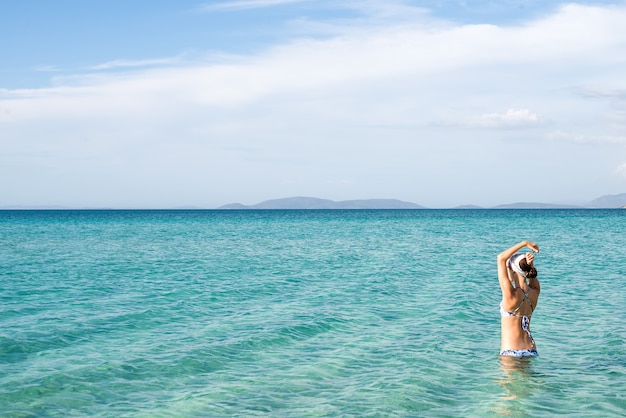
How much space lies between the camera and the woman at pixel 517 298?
10969 millimetres

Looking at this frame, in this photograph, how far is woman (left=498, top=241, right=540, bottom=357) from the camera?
10969mm

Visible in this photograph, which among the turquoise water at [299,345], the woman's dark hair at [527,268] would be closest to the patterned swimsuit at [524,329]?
the turquoise water at [299,345]

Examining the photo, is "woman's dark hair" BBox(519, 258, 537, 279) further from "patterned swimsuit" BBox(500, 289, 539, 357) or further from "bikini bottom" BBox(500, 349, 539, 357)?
"bikini bottom" BBox(500, 349, 539, 357)

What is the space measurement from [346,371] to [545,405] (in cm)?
346

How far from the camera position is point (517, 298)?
36.9 ft

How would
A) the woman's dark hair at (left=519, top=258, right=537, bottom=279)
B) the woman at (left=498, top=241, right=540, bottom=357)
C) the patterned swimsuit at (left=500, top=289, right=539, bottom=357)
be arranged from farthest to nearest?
1. the patterned swimsuit at (left=500, top=289, right=539, bottom=357)
2. the woman at (left=498, top=241, right=540, bottom=357)
3. the woman's dark hair at (left=519, top=258, right=537, bottom=279)

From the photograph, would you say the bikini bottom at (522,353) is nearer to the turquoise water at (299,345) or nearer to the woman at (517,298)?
the woman at (517,298)

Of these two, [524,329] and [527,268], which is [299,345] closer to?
[524,329]

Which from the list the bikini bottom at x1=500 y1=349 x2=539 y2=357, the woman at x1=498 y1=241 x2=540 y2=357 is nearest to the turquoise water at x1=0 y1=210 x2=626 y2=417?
the bikini bottom at x1=500 y1=349 x2=539 y2=357

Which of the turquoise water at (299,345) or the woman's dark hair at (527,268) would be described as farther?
the woman's dark hair at (527,268)

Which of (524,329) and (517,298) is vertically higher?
(517,298)

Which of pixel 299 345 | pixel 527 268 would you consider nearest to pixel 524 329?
pixel 527 268

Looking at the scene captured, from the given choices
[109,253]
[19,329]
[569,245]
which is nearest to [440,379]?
[19,329]

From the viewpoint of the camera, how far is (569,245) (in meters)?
43.8
